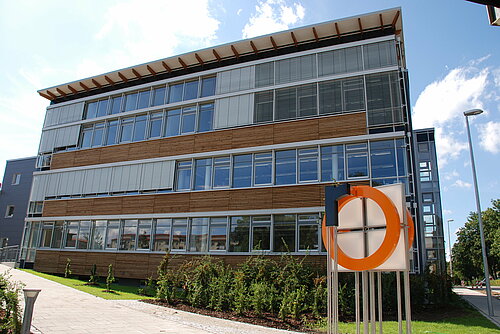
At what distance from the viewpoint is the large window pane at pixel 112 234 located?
23328 millimetres

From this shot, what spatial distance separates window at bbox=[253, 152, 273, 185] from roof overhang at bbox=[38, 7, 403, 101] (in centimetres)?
644

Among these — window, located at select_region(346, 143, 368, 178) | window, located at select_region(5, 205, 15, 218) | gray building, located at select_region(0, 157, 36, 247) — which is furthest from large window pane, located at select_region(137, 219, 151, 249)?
window, located at select_region(5, 205, 15, 218)

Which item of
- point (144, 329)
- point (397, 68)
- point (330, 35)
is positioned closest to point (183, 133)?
point (330, 35)

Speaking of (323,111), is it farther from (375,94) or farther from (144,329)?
(144,329)

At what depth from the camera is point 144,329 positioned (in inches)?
402

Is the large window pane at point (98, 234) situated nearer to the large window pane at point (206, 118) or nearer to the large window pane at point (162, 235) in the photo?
the large window pane at point (162, 235)

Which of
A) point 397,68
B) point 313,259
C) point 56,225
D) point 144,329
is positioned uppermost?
point 397,68

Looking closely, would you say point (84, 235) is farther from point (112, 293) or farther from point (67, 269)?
point (112, 293)

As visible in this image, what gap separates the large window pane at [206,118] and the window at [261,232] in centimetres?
641

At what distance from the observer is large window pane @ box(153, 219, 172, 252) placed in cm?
2156

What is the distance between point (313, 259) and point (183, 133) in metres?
10.9

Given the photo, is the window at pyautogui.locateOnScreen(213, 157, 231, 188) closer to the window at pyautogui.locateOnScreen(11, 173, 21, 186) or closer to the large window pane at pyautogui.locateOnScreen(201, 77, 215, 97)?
the large window pane at pyautogui.locateOnScreen(201, 77, 215, 97)

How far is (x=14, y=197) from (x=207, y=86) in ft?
84.1

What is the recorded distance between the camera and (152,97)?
82.7 ft
